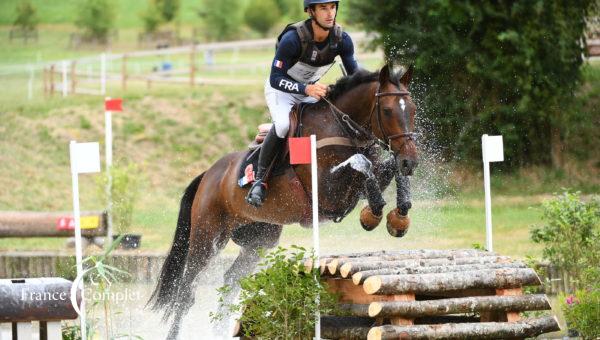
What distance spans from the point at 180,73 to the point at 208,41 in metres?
5.23

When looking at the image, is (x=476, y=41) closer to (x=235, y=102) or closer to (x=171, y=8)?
(x=235, y=102)

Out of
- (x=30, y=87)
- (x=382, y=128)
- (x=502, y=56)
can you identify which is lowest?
(x=382, y=128)

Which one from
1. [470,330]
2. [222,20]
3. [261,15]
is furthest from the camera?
[261,15]

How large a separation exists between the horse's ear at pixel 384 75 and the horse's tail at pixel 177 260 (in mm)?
2275

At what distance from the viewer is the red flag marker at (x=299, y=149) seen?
260 inches

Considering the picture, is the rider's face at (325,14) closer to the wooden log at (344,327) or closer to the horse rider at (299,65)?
the horse rider at (299,65)

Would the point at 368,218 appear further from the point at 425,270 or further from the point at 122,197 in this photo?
the point at 122,197

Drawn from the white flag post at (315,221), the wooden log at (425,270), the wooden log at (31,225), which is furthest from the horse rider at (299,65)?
the wooden log at (31,225)

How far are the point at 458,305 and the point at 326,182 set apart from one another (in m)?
1.39

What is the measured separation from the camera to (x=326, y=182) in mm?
7148

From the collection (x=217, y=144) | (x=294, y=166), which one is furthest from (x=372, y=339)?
(x=217, y=144)

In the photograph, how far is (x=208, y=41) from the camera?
2967 centimetres

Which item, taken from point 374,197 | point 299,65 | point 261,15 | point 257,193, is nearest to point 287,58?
point 299,65

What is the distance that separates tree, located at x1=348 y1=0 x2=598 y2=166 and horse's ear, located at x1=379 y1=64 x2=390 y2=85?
7805 mm
